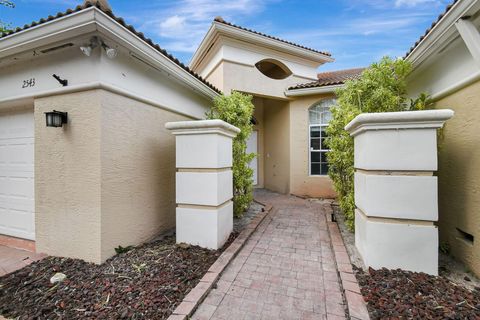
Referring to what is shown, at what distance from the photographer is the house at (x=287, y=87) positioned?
8.76m

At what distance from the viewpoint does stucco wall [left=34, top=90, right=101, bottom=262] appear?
3.77 metres

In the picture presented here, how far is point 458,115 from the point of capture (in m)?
3.80

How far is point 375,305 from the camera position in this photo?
106 inches

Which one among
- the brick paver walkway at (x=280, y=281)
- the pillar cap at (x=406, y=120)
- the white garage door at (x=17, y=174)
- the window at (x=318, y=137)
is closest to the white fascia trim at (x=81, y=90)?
the white garage door at (x=17, y=174)

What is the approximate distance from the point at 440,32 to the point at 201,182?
15.9 feet

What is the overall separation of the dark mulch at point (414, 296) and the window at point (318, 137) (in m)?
6.36

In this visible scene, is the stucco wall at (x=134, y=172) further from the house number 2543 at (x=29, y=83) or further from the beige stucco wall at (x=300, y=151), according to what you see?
the beige stucco wall at (x=300, y=151)

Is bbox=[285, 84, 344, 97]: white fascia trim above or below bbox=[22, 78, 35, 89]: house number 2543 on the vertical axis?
above

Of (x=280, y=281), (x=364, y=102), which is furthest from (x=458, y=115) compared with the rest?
(x=280, y=281)

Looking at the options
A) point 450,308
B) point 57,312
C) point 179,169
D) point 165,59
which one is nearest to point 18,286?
point 57,312

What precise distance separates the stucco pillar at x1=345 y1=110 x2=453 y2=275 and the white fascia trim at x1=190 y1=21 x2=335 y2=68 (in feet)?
22.3

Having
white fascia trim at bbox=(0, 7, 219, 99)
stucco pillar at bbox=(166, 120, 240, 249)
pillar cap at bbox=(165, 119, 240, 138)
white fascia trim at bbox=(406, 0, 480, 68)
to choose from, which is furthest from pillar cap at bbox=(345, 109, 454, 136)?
white fascia trim at bbox=(0, 7, 219, 99)

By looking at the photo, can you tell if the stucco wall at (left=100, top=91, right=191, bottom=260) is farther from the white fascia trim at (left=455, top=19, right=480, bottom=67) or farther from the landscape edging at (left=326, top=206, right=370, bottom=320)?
the white fascia trim at (left=455, top=19, right=480, bottom=67)

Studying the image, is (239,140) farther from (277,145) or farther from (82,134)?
(277,145)
